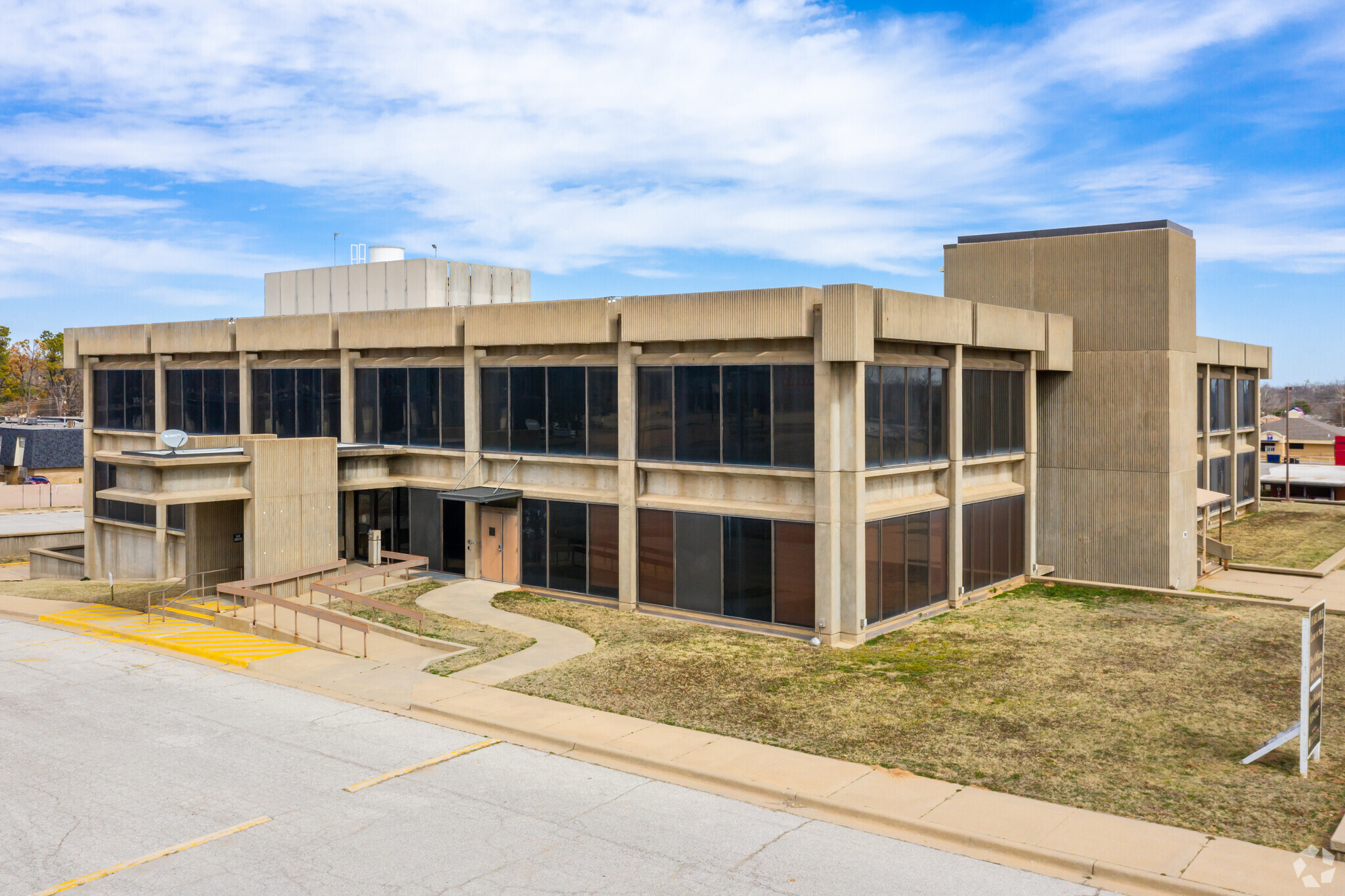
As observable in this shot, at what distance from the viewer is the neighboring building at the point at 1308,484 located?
5919 centimetres

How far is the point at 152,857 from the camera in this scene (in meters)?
11.8

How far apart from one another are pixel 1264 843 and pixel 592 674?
11.6 metres

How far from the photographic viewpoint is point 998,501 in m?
28.8

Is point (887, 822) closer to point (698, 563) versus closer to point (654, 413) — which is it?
point (698, 563)

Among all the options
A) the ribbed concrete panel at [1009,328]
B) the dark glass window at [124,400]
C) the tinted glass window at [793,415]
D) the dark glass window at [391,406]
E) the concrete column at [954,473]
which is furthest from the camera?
the dark glass window at [124,400]

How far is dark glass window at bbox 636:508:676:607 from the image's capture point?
25.2 metres

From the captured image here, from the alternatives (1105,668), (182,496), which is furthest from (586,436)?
(1105,668)

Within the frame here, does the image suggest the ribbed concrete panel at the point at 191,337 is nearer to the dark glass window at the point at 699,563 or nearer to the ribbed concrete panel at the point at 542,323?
the ribbed concrete panel at the point at 542,323

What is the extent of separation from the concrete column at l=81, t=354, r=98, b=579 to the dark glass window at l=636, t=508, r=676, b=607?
22905mm

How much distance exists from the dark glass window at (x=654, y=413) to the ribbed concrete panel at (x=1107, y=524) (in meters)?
13.1

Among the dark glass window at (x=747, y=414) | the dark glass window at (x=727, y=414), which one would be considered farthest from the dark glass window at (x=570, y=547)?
the dark glass window at (x=747, y=414)

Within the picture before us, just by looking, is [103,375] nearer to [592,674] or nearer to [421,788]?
[592,674]

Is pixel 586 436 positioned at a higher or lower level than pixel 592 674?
higher

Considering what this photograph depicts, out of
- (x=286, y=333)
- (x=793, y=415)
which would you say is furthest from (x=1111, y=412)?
(x=286, y=333)
